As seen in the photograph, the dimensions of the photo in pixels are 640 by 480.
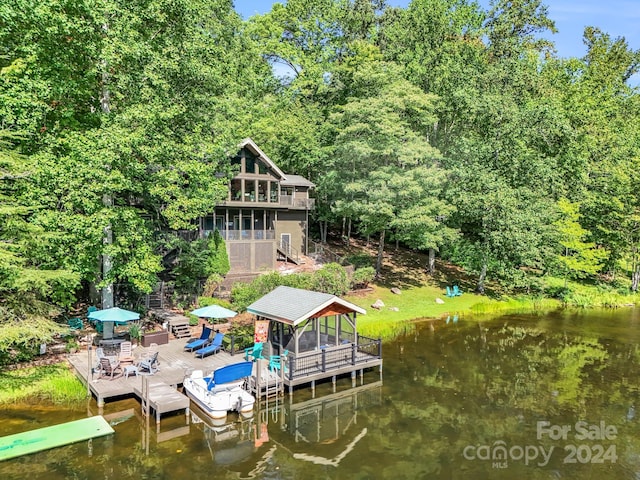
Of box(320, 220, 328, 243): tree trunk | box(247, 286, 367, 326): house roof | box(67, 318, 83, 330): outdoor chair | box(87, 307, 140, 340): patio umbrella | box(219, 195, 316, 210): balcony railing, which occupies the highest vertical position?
box(219, 195, 316, 210): balcony railing

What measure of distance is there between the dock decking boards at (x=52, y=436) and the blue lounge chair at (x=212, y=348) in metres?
4.99

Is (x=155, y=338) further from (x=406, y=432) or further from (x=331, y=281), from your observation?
(x=331, y=281)

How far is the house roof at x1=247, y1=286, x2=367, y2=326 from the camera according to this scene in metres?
17.2

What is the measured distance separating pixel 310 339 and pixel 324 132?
2845cm

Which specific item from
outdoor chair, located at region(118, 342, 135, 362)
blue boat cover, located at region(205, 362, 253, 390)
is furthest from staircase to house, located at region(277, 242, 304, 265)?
blue boat cover, located at region(205, 362, 253, 390)

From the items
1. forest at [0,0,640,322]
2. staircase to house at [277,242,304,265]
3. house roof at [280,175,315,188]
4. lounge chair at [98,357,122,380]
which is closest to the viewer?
lounge chair at [98,357,122,380]

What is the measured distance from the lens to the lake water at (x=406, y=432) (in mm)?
11781

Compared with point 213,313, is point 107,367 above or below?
below

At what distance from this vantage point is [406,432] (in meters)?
14.0

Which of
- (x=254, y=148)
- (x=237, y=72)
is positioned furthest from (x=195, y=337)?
(x=237, y=72)

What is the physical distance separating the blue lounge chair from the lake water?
3.54m

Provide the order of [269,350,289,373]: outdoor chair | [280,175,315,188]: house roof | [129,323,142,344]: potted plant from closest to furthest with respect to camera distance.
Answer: [269,350,289,373]: outdoor chair, [129,323,142,344]: potted plant, [280,175,315,188]: house roof

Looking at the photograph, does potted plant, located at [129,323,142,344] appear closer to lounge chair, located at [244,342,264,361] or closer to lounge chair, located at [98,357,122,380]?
lounge chair, located at [98,357,122,380]

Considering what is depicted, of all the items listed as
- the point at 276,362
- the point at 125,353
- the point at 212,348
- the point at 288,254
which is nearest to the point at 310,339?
the point at 276,362
